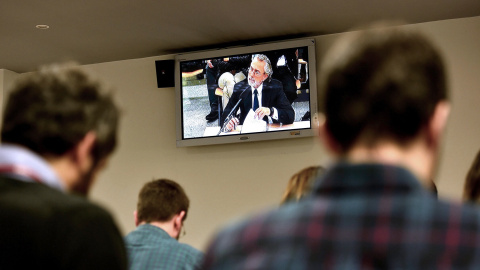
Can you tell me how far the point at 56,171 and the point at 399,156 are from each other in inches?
23.6

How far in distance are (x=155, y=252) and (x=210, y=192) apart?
291 cm

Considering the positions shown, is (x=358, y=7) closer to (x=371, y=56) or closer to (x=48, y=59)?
(x=48, y=59)

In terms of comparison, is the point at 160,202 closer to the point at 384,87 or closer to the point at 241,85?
the point at 384,87

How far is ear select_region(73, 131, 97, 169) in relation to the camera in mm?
1063

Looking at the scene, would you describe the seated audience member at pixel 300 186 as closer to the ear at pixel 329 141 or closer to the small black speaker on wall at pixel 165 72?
the ear at pixel 329 141

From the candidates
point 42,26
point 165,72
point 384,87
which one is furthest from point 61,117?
point 165,72

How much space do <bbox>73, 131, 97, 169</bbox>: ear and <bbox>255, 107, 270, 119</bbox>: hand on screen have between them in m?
4.02

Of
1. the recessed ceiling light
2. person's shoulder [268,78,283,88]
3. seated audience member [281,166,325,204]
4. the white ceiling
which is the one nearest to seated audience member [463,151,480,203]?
seated audience member [281,166,325,204]

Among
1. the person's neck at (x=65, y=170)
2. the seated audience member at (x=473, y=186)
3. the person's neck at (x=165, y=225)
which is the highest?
the person's neck at (x=65, y=170)

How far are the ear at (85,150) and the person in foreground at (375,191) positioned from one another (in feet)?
1.33

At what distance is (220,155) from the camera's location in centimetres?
536

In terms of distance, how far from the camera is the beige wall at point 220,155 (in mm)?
4793

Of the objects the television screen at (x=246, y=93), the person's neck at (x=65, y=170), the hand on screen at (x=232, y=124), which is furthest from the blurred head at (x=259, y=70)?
the person's neck at (x=65, y=170)

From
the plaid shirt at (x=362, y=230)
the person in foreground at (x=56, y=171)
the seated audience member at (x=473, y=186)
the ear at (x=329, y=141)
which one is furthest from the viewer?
the seated audience member at (x=473, y=186)
